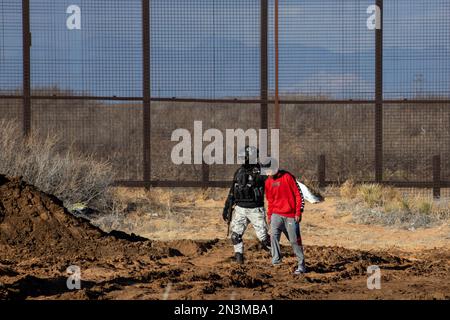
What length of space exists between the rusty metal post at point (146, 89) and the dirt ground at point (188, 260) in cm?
281

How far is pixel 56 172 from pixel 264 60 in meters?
5.66

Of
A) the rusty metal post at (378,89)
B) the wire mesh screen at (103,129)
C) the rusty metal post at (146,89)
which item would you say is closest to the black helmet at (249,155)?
the rusty metal post at (146,89)

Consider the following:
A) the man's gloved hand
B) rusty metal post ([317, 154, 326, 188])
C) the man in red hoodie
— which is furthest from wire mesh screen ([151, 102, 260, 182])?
the man in red hoodie

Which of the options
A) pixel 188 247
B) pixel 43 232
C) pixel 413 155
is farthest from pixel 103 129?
pixel 188 247

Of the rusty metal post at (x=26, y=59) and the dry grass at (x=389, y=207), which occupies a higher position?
the rusty metal post at (x=26, y=59)

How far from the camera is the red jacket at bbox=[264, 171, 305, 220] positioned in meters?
13.1

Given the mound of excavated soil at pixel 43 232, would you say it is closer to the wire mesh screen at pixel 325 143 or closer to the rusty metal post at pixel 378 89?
the rusty metal post at pixel 378 89

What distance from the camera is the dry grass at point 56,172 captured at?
2019cm

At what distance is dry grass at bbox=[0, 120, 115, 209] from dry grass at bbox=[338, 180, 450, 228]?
199 inches

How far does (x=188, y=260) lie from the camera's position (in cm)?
1498

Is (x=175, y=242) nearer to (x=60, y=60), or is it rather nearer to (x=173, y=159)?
(x=60, y=60)

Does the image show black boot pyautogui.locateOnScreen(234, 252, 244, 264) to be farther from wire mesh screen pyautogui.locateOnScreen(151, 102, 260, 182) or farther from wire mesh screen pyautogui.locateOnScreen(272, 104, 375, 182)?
wire mesh screen pyautogui.locateOnScreen(151, 102, 260, 182)

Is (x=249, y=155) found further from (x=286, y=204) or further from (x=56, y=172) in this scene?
(x=56, y=172)
